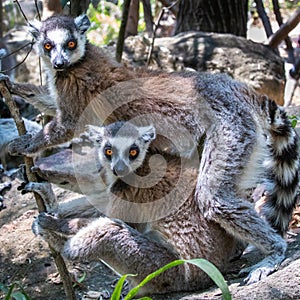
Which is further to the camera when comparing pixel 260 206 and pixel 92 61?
pixel 92 61

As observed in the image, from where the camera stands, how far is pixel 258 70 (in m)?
9.59

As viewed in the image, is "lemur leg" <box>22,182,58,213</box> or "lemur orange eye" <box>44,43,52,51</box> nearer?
"lemur leg" <box>22,182,58,213</box>

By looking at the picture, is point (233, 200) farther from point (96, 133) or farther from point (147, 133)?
point (96, 133)

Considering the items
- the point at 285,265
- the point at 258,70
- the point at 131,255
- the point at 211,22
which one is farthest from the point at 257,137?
the point at 211,22

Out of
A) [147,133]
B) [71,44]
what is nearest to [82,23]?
[71,44]

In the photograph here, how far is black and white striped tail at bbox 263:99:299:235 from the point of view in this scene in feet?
15.3

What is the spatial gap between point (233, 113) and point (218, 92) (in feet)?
0.93

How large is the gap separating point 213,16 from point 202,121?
5691 mm

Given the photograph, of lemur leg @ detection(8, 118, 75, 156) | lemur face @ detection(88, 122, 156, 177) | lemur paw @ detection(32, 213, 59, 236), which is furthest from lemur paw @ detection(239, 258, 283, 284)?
lemur leg @ detection(8, 118, 75, 156)

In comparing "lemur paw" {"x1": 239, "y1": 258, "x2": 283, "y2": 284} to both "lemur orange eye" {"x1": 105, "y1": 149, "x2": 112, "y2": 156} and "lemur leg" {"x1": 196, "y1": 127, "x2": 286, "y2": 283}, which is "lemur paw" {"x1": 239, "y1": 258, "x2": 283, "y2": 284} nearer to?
"lemur leg" {"x1": 196, "y1": 127, "x2": 286, "y2": 283}

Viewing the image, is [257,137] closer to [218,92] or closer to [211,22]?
[218,92]

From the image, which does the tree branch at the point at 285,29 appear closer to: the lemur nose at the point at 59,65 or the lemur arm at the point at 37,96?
the lemur arm at the point at 37,96

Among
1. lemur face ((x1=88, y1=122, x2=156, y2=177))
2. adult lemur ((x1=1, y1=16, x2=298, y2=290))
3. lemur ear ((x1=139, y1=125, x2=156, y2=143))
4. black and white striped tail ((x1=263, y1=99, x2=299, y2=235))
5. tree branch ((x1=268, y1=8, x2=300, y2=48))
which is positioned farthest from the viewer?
tree branch ((x1=268, y1=8, x2=300, y2=48))

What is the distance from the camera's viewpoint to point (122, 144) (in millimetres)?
4699
